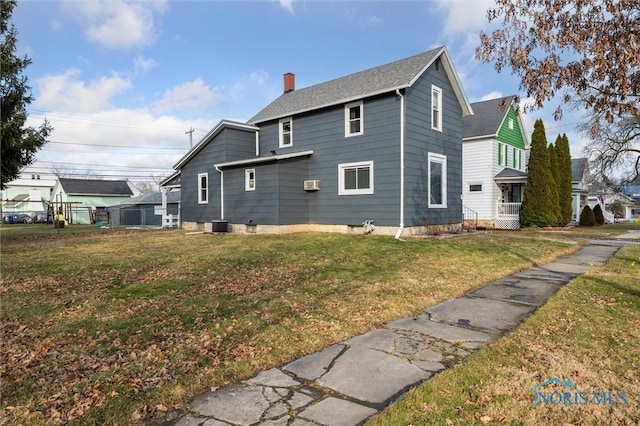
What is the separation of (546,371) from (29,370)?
4871 mm

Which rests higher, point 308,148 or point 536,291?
point 308,148

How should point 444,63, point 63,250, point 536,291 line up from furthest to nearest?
point 444,63
point 63,250
point 536,291

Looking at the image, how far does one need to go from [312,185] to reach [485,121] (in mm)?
14839

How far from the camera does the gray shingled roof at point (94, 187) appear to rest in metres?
48.4

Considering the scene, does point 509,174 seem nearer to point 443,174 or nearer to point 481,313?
point 443,174

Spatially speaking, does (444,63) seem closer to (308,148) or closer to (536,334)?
(308,148)

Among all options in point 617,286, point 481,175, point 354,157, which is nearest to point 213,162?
point 354,157

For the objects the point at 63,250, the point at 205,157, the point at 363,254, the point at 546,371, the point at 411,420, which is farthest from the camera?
the point at 205,157

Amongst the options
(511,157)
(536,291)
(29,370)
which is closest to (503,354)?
(536,291)

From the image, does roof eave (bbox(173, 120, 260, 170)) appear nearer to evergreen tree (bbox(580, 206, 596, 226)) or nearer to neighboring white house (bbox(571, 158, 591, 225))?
Result: evergreen tree (bbox(580, 206, 596, 226))

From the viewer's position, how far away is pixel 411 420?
108 inches

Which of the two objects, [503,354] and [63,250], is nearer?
[503,354]

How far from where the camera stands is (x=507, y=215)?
23859 millimetres

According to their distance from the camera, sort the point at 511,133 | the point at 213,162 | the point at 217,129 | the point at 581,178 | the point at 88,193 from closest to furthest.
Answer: the point at 217,129, the point at 213,162, the point at 511,133, the point at 581,178, the point at 88,193
